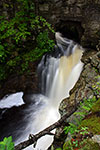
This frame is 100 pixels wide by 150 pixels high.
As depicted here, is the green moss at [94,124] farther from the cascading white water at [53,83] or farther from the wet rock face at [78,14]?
the wet rock face at [78,14]

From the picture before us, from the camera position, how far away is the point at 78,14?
7621mm

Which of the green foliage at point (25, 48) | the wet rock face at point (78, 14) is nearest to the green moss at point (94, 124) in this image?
the green foliage at point (25, 48)

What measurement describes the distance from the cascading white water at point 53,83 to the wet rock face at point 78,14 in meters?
1.20

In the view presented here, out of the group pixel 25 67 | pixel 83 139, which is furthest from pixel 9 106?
pixel 83 139

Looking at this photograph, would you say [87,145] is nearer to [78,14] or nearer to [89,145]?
[89,145]

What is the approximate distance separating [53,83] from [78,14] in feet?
15.4

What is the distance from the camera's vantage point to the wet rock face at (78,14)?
7180 mm

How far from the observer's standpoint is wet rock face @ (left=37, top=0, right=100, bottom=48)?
7180 millimetres

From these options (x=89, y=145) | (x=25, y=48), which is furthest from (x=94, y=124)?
(x=25, y=48)

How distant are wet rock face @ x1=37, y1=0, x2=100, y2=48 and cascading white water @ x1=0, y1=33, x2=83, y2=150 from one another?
1.20 m

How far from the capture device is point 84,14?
7523 mm

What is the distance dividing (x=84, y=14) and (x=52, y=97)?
5592 mm

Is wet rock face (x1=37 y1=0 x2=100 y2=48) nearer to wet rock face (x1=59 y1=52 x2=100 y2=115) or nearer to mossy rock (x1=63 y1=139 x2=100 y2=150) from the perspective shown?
wet rock face (x1=59 y1=52 x2=100 y2=115)

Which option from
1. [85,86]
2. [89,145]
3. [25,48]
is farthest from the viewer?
[25,48]
